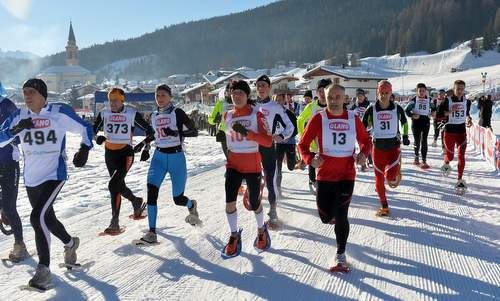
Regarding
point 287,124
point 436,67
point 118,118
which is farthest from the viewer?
point 436,67

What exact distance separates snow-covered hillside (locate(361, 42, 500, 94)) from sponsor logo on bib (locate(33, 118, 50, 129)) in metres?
76.8

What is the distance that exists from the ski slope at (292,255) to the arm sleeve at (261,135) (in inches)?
52.1

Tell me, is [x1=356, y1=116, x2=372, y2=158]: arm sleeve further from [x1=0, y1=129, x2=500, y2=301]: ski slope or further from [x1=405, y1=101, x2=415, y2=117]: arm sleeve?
[x1=405, y1=101, x2=415, y2=117]: arm sleeve

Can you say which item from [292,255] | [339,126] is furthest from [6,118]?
[339,126]

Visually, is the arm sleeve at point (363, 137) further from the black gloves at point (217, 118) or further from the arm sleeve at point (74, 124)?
the black gloves at point (217, 118)

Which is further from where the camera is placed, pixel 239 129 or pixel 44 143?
pixel 239 129

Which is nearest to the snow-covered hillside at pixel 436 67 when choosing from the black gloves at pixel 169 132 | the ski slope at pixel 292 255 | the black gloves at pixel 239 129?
the ski slope at pixel 292 255

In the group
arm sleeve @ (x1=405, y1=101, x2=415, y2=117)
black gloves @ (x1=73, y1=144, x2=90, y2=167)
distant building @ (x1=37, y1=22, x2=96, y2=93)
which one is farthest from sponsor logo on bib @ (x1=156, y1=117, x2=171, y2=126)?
distant building @ (x1=37, y1=22, x2=96, y2=93)

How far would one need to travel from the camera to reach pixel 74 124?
471cm

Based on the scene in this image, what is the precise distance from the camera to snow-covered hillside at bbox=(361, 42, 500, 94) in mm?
82256

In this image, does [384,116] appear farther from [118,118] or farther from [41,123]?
[41,123]

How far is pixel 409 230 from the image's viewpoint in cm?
616

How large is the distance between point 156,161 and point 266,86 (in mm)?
1865

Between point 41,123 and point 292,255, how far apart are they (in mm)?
3028
